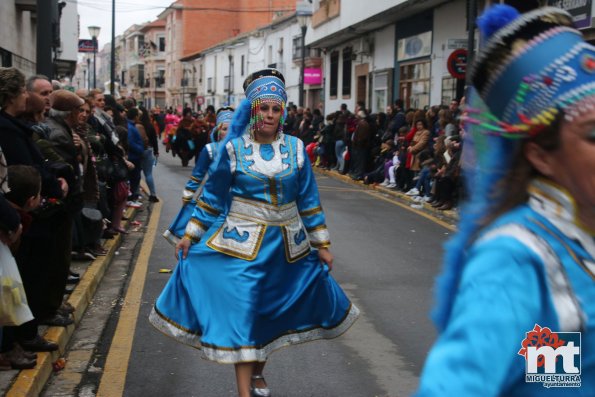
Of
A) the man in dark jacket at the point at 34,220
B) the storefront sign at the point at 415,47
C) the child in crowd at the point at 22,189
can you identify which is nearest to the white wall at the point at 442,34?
the storefront sign at the point at 415,47

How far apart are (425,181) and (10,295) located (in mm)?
12629

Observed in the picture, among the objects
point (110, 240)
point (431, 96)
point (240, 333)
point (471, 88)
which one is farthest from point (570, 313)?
point (431, 96)

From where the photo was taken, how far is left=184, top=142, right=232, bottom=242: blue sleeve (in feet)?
17.0

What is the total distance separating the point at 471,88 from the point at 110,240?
9.09m

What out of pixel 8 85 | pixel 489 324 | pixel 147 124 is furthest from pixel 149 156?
pixel 489 324

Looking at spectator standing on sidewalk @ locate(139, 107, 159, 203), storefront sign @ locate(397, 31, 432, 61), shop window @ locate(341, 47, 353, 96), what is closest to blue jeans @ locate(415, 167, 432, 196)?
spectator standing on sidewalk @ locate(139, 107, 159, 203)

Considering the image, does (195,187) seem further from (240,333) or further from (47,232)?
(240,333)

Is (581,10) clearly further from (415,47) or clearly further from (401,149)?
(415,47)

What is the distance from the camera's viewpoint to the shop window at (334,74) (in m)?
35.8

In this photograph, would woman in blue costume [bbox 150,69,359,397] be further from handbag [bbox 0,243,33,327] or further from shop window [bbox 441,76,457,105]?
shop window [bbox 441,76,457,105]

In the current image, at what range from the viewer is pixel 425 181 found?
16.7 metres

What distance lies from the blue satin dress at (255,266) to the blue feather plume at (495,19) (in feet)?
10.4

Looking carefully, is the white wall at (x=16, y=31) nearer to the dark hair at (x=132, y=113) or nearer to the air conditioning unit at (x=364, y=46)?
the dark hair at (x=132, y=113)

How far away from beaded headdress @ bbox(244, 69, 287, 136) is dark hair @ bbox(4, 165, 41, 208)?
4.29 ft
